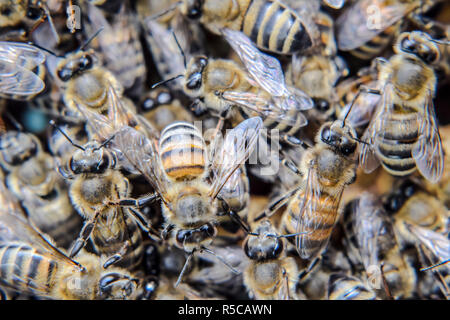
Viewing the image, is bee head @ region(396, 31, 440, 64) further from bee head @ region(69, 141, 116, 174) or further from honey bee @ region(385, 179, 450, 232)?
bee head @ region(69, 141, 116, 174)

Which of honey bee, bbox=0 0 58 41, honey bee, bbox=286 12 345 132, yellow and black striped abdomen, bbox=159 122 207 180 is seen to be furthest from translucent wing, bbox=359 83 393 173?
honey bee, bbox=0 0 58 41

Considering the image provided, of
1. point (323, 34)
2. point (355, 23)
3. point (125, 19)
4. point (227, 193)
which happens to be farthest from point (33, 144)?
point (355, 23)

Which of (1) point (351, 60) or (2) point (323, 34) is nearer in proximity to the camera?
(2) point (323, 34)

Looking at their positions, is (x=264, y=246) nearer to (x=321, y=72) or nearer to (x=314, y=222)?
(x=314, y=222)

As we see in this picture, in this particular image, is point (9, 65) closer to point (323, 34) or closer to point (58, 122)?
point (58, 122)
